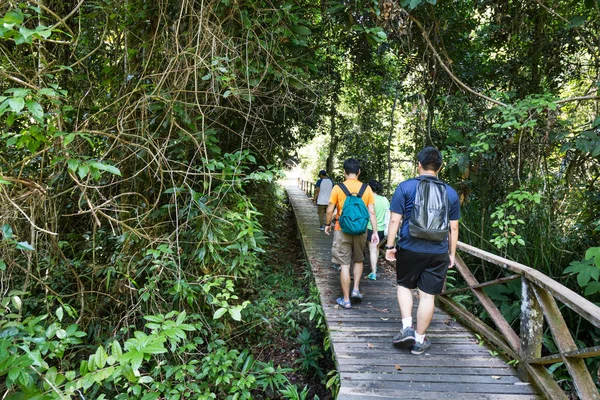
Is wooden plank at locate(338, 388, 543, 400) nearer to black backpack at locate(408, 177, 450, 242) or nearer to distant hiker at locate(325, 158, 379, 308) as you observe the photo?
black backpack at locate(408, 177, 450, 242)

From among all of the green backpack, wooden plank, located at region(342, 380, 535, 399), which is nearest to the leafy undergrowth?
wooden plank, located at region(342, 380, 535, 399)

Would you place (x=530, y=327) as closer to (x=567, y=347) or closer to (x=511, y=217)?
(x=567, y=347)

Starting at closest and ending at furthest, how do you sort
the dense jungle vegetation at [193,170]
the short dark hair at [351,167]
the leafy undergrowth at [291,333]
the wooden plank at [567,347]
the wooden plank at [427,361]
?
the wooden plank at [567,347] → the dense jungle vegetation at [193,170] → the wooden plank at [427,361] → the short dark hair at [351,167] → the leafy undergrowth at [291,333]

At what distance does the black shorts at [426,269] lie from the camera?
3.19 m

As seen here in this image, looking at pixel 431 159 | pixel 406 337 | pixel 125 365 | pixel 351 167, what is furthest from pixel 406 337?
Answer: pixel 125 365

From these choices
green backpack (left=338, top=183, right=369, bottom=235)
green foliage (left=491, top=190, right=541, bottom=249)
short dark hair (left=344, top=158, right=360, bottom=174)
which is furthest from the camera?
short dark hair (left=344, top=158, right=360, bottom=174)

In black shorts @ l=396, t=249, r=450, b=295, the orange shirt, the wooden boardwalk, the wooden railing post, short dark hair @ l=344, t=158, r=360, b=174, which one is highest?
short dark hair @ l=344, t=158, r=360, b=174

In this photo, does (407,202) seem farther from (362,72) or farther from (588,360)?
(362,72)

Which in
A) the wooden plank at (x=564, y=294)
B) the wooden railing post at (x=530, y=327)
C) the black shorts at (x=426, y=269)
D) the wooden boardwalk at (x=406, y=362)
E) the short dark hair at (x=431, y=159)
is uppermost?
the short dark hair at (x=431, y=159)

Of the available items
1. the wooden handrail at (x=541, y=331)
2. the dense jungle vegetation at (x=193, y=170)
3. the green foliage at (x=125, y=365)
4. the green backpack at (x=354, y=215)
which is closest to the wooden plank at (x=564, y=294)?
the wooden handrail at (x=541, y=331)

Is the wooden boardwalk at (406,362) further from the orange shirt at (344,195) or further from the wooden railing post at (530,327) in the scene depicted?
the orange shirt at (344,195)

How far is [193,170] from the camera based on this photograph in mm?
3949

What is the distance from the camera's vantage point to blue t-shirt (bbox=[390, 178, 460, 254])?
10.4 ft

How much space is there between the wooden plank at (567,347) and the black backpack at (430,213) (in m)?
0.82
